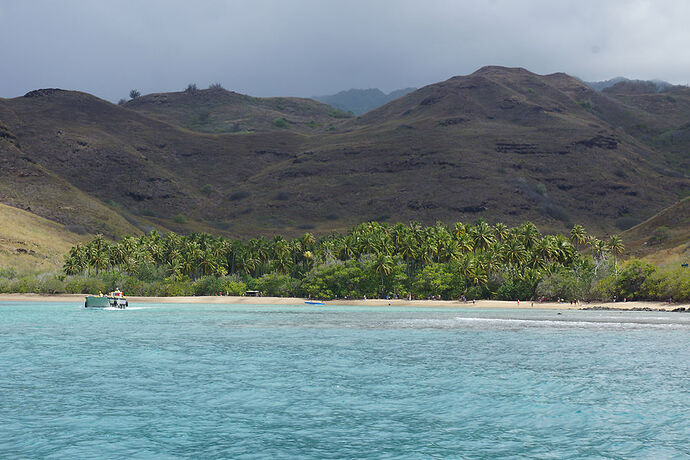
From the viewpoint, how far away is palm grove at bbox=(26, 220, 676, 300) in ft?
396

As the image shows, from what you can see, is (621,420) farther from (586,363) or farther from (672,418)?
(586,363)

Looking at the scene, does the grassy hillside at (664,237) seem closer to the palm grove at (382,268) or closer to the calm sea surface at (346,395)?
the palm grove at (382,268)

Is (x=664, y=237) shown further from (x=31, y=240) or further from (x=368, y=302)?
(x=31, y=240)

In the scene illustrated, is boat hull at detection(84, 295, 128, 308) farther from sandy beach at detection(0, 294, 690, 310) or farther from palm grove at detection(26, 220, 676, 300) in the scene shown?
palm grove at detection(26, 220, 676, 300)

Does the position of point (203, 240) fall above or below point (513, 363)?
above

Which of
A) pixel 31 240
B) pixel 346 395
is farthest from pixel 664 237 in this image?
pixel 31 240

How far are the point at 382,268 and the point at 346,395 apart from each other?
308 ft

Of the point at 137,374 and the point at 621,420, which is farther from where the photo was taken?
the point at 137,374

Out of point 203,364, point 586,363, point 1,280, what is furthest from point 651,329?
point 1,280

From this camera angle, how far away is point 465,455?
74.1ft

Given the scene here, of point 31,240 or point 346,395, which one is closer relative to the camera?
point 346,395

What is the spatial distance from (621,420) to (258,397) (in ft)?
57.6

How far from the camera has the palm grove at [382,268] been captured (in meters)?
121

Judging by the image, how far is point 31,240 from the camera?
168 meters
